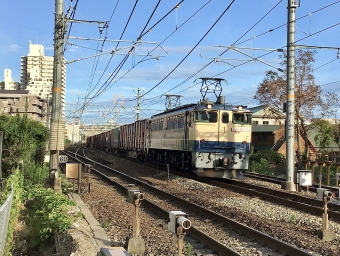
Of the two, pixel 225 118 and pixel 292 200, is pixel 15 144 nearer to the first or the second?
pixel 225 118

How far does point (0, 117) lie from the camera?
18.1 metres

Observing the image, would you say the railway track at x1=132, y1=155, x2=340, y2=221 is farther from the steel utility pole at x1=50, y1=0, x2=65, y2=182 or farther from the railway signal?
the steel utility pole at x1=50, y1=0, x2=65, y2=182

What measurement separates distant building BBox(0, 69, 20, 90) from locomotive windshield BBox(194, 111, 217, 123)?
13542 cm

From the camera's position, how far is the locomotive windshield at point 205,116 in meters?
18.1

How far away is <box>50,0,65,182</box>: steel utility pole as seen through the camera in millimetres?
14336

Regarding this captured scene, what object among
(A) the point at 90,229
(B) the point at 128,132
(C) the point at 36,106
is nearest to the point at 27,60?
(C) the point at 36,106

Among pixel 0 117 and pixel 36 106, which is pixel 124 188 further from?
pixel 36 106

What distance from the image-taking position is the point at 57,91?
14344mm

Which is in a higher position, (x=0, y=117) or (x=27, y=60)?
(x=27, y=60)

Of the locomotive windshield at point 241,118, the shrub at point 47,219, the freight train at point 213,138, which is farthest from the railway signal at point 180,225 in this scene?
the locomotive windshield at point 241,118

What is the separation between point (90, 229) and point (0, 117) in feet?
35.5

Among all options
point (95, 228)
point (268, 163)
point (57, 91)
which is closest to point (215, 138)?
point (57, 91)

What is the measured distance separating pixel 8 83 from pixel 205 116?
142974 millimetres

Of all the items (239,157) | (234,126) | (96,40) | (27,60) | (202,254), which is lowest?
(202,254)
